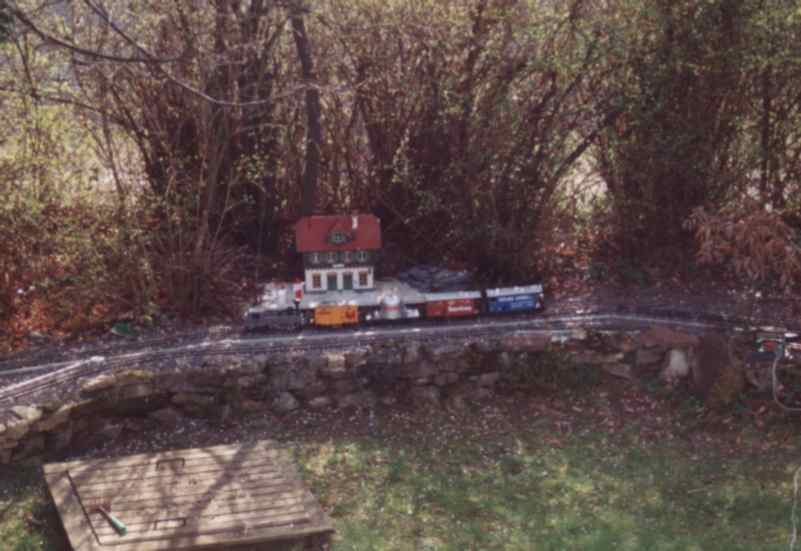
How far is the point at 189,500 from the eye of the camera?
788 cm

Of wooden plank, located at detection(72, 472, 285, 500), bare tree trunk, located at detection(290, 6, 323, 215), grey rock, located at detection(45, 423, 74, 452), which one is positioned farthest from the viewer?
bare tree trunk, located at detection(290, 6, 323, 215)

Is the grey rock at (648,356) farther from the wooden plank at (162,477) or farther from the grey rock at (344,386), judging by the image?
the wooden plank at (162,477)

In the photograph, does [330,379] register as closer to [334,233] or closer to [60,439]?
[334,233]

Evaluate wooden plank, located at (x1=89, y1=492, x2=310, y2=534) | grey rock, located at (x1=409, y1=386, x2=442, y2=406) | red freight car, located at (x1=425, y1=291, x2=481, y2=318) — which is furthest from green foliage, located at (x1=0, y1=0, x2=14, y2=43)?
grey rock, located at (x1=409, y1=386, x2=442, y2=406)

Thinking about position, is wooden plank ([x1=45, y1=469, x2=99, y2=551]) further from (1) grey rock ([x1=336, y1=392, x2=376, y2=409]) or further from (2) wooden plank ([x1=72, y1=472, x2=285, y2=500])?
(1) grey rock ([x1=336, y1=392, x2=376, y2=409])

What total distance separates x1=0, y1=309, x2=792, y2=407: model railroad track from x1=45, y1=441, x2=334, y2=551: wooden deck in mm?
1300

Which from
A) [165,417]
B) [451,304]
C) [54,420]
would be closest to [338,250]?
[451,304]

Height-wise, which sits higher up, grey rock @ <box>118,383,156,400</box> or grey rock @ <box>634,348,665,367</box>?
grey rock @ <box>118,383,156,400</box>

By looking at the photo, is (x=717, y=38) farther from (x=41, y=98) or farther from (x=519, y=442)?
(x=41, y=98)

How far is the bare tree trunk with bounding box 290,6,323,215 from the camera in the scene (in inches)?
417

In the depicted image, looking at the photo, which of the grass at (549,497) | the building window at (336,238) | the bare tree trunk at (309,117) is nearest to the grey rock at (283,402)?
the grass at (549,497)

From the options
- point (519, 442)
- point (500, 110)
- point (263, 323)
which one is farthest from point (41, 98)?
point (519, 442)

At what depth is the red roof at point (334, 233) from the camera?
1073 cm

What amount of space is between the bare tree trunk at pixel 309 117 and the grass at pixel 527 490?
325 cm
